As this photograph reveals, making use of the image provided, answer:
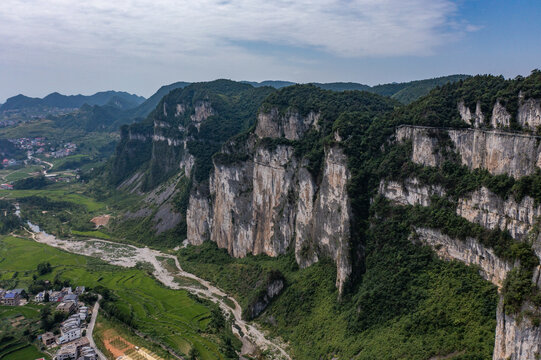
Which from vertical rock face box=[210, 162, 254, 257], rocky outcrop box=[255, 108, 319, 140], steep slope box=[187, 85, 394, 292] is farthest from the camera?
vertical rock face box=[210, 162, 254, 257]

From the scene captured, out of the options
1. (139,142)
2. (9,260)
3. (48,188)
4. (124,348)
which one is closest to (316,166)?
(124,348)

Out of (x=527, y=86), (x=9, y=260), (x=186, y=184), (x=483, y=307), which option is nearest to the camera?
(x=483, y=307)

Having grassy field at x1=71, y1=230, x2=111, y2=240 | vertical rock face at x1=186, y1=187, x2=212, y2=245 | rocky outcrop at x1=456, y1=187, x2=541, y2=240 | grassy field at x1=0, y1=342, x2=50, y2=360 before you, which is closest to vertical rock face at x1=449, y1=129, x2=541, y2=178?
rocky outcrop at x1=456, y1=187, x2=541, y2=240

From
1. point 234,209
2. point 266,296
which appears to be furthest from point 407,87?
point 266,296

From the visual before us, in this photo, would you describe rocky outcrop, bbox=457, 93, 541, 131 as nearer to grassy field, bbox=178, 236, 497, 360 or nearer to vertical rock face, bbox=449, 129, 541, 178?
vertical rock face, bbox=449, 129, 541, 178

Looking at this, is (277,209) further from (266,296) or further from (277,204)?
(266,296)

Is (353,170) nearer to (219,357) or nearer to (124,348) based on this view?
(219,357)

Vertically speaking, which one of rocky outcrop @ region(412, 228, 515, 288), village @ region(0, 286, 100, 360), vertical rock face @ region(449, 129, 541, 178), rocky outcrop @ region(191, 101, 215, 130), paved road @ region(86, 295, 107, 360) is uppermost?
rocky outcrop @ region(191, 101, 215, 130)
